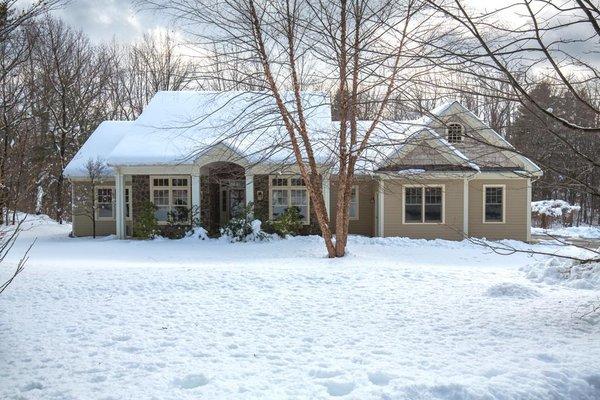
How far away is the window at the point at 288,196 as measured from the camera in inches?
790

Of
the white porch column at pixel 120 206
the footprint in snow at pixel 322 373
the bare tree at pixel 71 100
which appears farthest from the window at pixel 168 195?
the footprint in snow at pixel 322 373

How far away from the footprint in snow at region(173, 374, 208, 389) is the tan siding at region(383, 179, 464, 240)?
1563 centimetres

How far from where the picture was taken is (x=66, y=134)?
103 feet

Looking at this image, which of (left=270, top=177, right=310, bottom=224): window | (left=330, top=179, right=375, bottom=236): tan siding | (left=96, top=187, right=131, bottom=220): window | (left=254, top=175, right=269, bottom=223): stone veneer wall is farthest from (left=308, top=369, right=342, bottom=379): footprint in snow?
(left=96, top=187, right=131, bottom=220): window

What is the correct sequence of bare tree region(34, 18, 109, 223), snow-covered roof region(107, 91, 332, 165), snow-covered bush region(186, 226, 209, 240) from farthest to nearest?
bare tree region(34, 18, 109, 223)
snow-covered bush region(186, 226, 209, 240)
snow-covered roof region(107, 91, 332, 165)

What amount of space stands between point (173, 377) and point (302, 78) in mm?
9362

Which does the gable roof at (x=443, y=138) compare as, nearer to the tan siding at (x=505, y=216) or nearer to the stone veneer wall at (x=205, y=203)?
the tan siding at (x=505, y=216)

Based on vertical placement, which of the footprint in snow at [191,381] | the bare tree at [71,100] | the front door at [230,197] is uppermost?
the bare tree at [71,100]

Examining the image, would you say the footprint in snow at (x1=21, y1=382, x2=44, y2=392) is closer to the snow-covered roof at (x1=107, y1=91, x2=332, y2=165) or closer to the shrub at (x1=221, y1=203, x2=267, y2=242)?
the snow-covered roof at (x1=107, y1=91, x2=332, y2=165)

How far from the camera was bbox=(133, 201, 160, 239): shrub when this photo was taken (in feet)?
63.0

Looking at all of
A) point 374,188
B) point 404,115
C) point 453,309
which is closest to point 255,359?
point 453,309

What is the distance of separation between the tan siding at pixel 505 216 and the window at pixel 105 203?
47.1 ft

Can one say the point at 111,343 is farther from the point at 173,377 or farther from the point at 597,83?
the point at 597,83

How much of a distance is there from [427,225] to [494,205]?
2.74 meters
